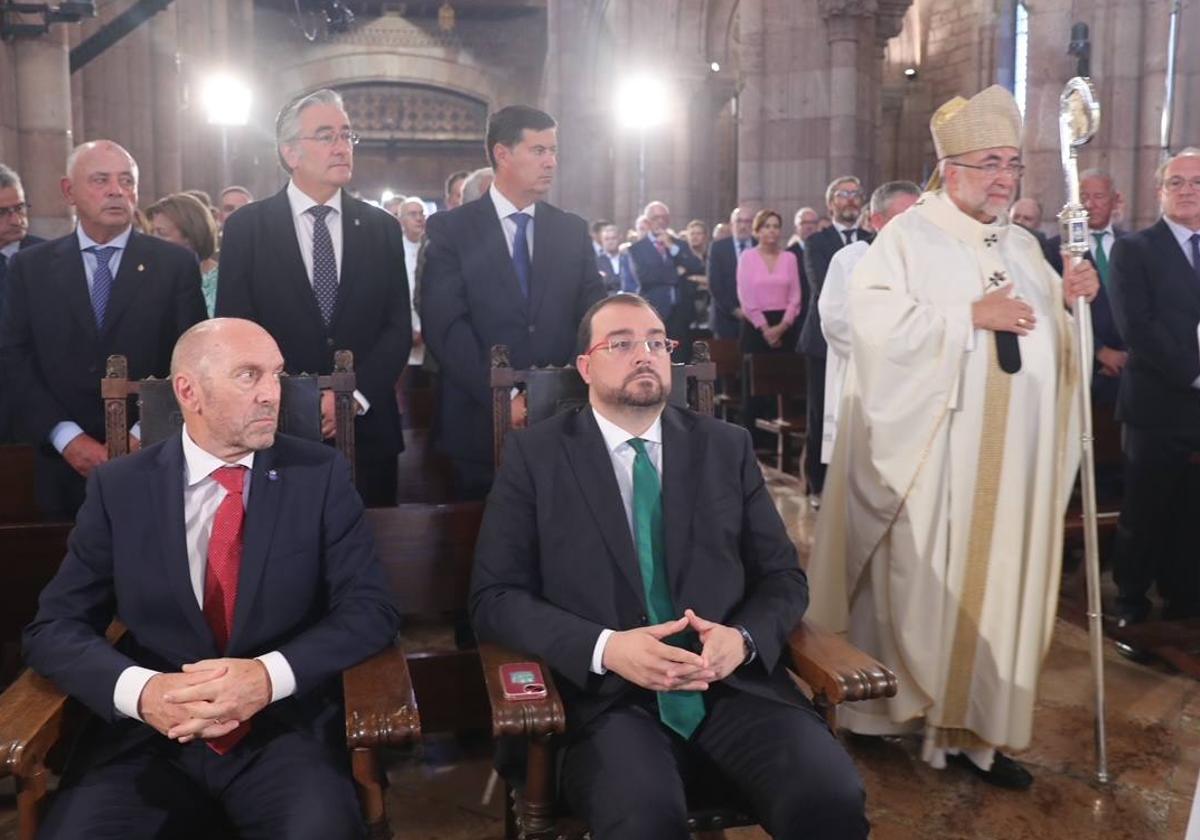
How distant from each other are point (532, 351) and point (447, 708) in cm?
127

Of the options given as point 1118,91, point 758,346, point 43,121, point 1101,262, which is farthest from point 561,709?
point 758,346

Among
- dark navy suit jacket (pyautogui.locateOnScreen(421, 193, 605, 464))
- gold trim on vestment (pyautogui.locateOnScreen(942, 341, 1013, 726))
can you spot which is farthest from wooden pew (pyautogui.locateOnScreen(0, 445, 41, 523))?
gold trim on vestment (pyautogui.locateOnScreen(942, 341, 1013, 726))

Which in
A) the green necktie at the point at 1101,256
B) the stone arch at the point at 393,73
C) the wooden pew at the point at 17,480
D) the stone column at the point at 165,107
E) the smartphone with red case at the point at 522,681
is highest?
the stone arch at the point at 393,73

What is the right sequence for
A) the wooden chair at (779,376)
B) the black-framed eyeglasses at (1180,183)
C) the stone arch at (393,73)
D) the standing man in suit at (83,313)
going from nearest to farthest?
the standing man in suit at (83,313) → the black-framed eyeglasses at (1180,183) → the wooden chair at (779,376) → the stone arch at (393,73)

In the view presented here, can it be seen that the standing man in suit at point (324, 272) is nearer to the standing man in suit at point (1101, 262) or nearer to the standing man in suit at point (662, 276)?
the standing man in suit at point (1101, 262)

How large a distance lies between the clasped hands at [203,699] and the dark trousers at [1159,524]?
3878 mm

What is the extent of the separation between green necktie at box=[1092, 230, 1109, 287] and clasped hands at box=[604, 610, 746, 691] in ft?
14.0

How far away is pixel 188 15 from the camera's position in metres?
16.1

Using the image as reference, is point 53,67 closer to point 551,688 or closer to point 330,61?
point 551,688

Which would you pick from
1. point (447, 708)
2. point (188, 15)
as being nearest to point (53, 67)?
point (447, 708)

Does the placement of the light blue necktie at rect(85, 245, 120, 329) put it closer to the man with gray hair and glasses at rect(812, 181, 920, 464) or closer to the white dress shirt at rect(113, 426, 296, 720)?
the white dress shirt at rect(113, 426, 296, 720)

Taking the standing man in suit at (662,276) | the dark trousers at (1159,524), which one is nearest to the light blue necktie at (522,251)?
the dark trousers at (1159,524)

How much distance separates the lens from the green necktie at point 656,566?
2.66m

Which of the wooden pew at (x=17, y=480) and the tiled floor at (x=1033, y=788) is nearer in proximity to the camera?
the tiled floor at (x=1033, y=788)
